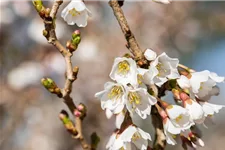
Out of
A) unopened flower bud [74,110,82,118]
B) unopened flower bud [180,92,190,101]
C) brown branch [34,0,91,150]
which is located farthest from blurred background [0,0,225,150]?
unopened flower bud [180,92,190,101]

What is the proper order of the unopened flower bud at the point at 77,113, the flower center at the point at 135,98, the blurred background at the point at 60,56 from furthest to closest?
the blurred background at the point at 60,56 < the unopened flower bud at the point at 77,113 < the flower center at the point at 135,98

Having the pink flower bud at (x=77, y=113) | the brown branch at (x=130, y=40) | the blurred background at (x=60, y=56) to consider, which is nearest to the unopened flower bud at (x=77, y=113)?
the pink flower bud at (x=77, y=113)

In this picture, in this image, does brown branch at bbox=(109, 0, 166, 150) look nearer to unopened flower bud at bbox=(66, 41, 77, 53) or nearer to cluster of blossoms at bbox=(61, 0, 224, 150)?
cluster of blossoms at bbox=(61, 0, 224, 150)

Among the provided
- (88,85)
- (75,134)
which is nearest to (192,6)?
(88,85)

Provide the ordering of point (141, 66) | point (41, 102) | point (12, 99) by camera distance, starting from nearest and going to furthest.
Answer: point (141, 66) → point (12, 99) → point (41, 102)

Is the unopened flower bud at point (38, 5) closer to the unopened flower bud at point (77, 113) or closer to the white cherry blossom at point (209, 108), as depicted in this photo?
the unopened flower bud at point (77, 113)

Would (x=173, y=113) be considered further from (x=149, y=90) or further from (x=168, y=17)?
(x=168, y=17)
